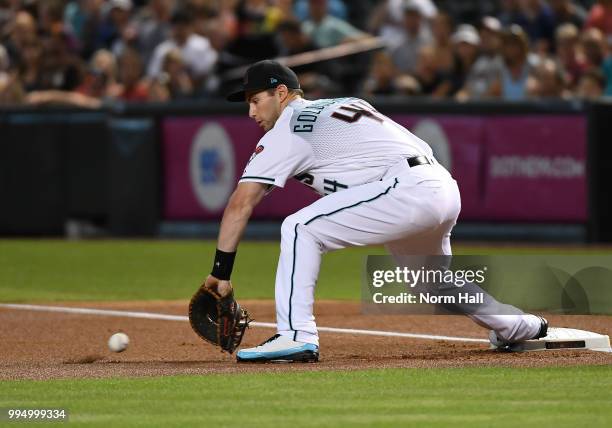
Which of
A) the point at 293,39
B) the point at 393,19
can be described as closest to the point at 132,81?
the point at 293,39

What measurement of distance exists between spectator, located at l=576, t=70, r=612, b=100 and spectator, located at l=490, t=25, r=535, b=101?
690 mm

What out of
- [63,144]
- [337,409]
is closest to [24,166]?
[63,144]

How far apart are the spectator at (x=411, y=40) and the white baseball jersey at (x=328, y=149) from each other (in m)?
10.3

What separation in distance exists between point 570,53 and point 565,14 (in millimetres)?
1344

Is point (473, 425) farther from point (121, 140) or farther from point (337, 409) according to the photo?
point (121, 140)

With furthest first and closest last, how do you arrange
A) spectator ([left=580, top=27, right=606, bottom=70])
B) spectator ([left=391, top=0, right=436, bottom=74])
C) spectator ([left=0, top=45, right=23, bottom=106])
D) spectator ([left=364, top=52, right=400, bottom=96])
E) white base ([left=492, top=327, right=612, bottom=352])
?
spectator ([left=0, top=45, right=23, bottom=106])
spectator ([left=391, top=0, right=436, bottom=74])
spectator ([left=364, top=52, right=400, bottom=96])
spectator ([left=580, top=27, right=606, bottom=70])
white base ([left=492, top=327, right=612, bottom=352])

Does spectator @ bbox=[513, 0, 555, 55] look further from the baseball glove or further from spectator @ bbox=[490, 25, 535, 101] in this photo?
the baseball glove

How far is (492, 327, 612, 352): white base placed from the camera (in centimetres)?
756

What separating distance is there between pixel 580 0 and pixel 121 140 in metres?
6.71

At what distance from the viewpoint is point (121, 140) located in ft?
56.0

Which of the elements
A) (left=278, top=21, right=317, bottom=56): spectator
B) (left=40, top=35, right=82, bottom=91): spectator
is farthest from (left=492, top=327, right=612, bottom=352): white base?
(left=40, top=35, right=82, bottom=91): spectator

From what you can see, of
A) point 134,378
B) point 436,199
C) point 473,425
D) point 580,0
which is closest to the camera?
point 473,425

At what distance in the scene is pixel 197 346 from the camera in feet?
27.2

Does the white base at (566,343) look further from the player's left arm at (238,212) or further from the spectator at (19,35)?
the spectator at (19,35)
